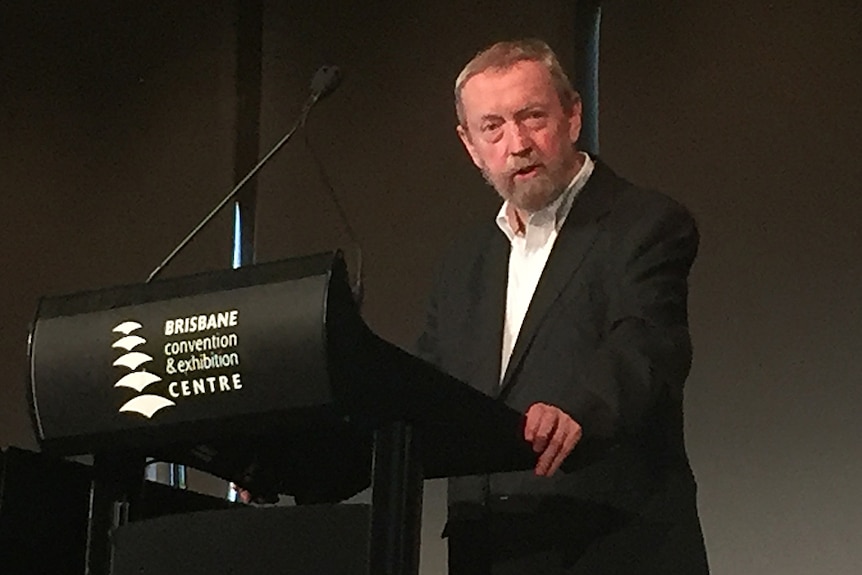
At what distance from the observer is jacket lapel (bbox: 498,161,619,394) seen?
1.69 meters

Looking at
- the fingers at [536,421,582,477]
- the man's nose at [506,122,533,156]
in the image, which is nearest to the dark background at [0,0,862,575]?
the man's nose at [506,122,533,156]

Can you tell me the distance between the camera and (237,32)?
13.0 feet

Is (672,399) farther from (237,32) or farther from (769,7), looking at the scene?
(237,32)

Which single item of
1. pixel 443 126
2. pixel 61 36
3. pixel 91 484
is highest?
pixel 61 36

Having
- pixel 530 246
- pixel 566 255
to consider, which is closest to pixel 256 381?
pixel 566 255

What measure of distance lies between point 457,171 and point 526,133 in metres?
1.74

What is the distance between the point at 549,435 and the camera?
51.5 inches

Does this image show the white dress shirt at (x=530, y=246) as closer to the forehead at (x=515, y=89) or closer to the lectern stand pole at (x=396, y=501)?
the forehead at (x=515, y=89)

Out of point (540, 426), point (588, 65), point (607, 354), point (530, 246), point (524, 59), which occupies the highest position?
point (588, 65)

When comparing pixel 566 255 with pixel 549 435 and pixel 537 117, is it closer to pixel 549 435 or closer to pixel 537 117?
pixel 537 117

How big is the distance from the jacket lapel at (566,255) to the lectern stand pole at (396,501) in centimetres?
48

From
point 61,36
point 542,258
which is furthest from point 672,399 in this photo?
point 61,36

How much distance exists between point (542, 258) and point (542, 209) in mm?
73

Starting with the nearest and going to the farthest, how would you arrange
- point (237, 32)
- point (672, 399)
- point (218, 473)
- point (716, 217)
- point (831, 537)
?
point (218, 473)
point (672, 399)
point (831, 537)
point (716, 217)
point (237, 32)
